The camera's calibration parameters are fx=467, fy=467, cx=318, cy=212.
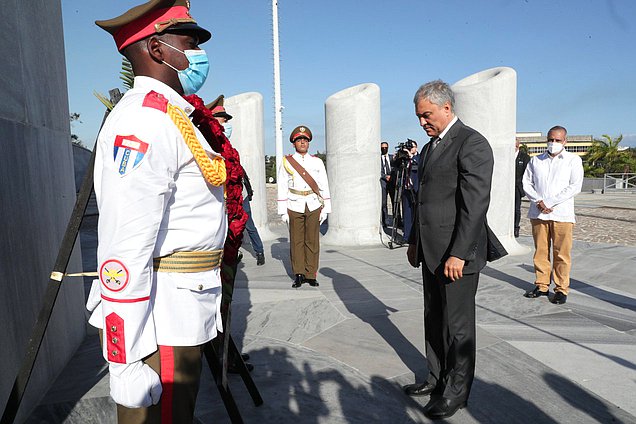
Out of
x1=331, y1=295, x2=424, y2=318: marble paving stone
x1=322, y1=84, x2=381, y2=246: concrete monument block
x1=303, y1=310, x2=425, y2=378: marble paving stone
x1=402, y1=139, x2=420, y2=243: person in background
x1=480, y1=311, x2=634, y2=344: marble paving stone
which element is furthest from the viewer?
x1=402, y1=139, x2=420, y2=243: person in background

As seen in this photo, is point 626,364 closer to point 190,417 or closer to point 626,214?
point 190,417

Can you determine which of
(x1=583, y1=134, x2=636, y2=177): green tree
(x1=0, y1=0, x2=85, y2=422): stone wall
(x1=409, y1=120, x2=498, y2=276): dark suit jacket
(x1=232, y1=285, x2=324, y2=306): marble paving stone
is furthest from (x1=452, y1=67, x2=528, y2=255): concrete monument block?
(x1=583, y1=134, x2=636, y2=177): green tree

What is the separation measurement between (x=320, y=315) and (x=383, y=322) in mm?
644

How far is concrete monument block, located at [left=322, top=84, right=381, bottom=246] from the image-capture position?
28.2ft

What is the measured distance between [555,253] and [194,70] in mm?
4488

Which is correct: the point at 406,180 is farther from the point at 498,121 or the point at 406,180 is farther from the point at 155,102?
the point at 155,102

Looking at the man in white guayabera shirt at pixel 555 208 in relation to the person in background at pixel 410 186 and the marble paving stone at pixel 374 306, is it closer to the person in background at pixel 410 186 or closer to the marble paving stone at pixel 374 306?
the marble paving stone at pixel 374 306

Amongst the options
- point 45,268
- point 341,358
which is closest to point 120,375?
point 45,268

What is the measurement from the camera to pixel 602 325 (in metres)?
4.16

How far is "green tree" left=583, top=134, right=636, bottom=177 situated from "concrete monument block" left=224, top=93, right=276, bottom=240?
38.4m

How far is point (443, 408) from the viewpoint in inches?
106

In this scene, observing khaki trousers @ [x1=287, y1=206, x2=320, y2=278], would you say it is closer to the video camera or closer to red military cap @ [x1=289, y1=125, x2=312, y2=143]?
red military cap @ [x1=289, y1=125, x2=312, y2=143]

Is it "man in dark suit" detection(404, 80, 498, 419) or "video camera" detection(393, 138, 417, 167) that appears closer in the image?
"man in dark suit" detection(404, 80, 498, 419)

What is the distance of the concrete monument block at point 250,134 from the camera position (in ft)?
30.0
